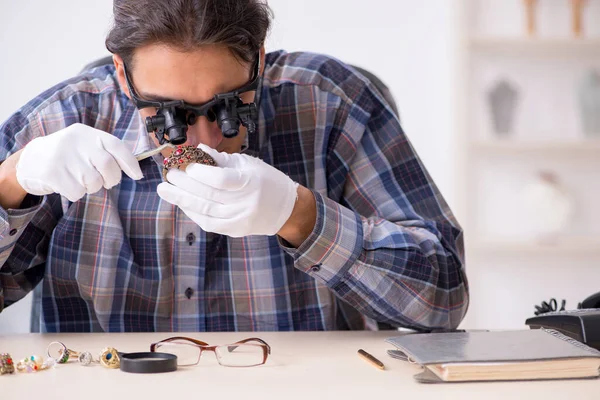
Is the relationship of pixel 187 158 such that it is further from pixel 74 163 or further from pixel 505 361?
pixel 505 361

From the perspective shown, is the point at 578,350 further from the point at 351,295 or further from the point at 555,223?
the point at 555,223

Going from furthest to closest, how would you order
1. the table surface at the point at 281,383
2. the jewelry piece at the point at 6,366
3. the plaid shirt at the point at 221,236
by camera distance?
the plaid shirt at the point at 221,236
the jewelry piece at the point at 6,366
the table surface at the point at 281,383

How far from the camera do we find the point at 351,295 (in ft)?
4.80

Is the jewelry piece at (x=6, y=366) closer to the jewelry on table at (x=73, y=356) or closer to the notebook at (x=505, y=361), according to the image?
the jewelry on table at (x=73, y=356)

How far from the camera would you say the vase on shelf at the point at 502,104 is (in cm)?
346

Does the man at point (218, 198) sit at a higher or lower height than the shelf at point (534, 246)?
higher

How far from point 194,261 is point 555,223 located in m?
2.36

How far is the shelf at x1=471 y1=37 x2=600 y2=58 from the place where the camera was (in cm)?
340

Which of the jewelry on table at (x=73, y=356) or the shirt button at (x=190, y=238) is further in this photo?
the shirt button at (x=190, y=238)

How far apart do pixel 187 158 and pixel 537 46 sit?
2.63 meters

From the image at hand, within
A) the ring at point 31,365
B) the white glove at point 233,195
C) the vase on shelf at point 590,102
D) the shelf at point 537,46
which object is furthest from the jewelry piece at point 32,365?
the vase on shelf at point 590,102

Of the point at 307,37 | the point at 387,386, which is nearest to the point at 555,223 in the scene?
the point at 307,37

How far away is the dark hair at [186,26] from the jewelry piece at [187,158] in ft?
0.64

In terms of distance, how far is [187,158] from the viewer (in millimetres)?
1273
